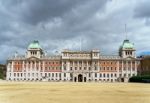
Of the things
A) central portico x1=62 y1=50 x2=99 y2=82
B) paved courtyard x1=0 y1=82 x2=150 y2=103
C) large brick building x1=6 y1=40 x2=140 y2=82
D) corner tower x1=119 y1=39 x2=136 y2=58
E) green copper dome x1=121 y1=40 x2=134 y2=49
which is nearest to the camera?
paved courtyard x1=0 y1=82 x2=150 y2=103

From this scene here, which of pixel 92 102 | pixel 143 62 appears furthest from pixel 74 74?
pixel 92 102

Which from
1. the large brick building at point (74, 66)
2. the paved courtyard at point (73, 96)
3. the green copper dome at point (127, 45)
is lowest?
the paved courtyard at point (73, 96)

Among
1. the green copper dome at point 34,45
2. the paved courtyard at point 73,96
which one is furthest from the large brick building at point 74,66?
the paved courtyard at point 73,96

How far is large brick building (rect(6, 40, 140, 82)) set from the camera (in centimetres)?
14788

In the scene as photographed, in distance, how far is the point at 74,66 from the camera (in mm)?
149875

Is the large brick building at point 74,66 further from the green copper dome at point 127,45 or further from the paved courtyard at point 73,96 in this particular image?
the paved courtyard at point 73,96

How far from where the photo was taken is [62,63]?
149 m

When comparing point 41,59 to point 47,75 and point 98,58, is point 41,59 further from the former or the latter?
point 98,58

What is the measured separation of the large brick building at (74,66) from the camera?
14788cm

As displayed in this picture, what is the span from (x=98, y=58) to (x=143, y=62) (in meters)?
23.5

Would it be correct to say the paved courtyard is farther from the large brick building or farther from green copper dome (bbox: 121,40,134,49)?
green copper dome (bbox: 121,40,134,49)

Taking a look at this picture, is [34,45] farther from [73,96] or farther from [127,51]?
[73,96]

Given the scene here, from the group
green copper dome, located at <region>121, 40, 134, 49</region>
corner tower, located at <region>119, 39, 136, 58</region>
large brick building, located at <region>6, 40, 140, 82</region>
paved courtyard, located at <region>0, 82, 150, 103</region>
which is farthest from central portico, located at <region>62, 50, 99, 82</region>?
paved courtyard, located at <region>0, 82, 150, 103</region>

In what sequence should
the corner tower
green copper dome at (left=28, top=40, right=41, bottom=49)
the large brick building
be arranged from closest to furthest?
the large brick building
the corner tower
green copper dome at (left=28, top=40, right=41, bottom=49)
